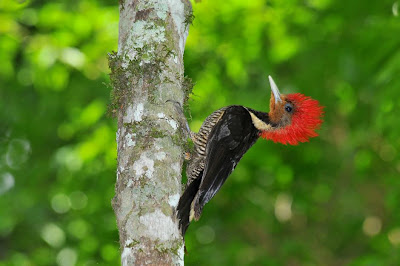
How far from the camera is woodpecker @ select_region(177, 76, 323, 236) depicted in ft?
14.0

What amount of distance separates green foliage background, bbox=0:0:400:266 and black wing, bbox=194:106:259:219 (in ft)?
4.62

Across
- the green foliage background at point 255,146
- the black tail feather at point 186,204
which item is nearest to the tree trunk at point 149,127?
the black tail feather at point 186,204

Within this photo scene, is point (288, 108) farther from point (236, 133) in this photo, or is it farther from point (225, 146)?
point (225, 146)

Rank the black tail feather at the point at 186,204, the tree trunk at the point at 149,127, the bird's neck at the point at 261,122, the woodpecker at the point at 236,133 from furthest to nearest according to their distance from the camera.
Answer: the bird's neck at the point at 261,122 < the woodpecker at the point at 236,133 < the black tail feather at the point at 186,204 < the tree trunk at the point at 149,127

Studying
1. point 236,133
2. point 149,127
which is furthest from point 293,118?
point 149,127

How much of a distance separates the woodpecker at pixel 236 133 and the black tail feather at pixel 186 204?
11 millimetres

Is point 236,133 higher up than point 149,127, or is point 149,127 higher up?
point 149,127

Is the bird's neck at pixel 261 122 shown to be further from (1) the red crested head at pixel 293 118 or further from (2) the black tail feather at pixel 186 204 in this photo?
(2) the black tail feather at pixel 186 204

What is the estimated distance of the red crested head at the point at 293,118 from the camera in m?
4.77

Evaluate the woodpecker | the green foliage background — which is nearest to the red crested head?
the woodpecker

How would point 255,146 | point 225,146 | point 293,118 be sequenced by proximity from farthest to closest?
point 255,146 → point 293,118 → point 225,146

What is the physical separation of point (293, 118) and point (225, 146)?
77cm

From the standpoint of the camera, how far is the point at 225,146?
4.50 m

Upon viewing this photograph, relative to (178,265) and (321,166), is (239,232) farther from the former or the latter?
(178,265)
